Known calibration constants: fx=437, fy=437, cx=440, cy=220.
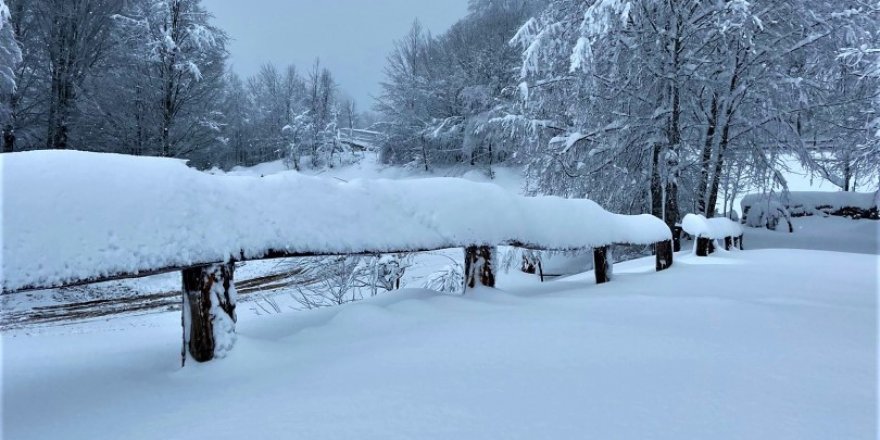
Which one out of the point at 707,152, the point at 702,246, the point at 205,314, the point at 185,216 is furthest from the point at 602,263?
the point at 707,152

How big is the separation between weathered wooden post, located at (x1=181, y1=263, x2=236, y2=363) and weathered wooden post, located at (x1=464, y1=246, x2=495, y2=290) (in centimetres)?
184

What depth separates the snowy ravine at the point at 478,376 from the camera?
4.87ft

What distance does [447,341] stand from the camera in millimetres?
2275

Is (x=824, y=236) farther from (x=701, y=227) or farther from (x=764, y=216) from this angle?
(x=701, y=227)

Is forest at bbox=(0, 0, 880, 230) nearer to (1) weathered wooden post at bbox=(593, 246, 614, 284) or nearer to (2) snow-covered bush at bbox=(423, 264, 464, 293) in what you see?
(2) snow-covered bush at bbox=(423, 264, 464, 293)

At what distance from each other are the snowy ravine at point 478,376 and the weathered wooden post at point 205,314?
0.28 ft

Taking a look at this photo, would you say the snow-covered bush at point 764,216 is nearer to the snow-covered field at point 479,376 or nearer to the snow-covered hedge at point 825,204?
the snow-covered hedge at point 825,204

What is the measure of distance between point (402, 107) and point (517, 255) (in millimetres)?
20403

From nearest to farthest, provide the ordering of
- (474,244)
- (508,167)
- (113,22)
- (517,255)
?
1. (474,244)
2. (517,255)
3. (113,22)
4. (508,167)

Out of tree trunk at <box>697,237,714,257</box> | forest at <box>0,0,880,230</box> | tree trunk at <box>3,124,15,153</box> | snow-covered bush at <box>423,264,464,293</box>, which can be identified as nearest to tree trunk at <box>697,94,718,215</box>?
forest at <box>0,0,880,230</box>

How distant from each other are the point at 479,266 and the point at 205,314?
6.60ft

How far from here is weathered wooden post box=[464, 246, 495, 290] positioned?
3.49m

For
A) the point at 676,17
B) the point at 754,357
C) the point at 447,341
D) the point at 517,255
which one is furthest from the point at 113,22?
the point at 754,357

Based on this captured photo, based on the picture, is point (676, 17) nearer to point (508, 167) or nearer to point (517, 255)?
point (517, 255)
